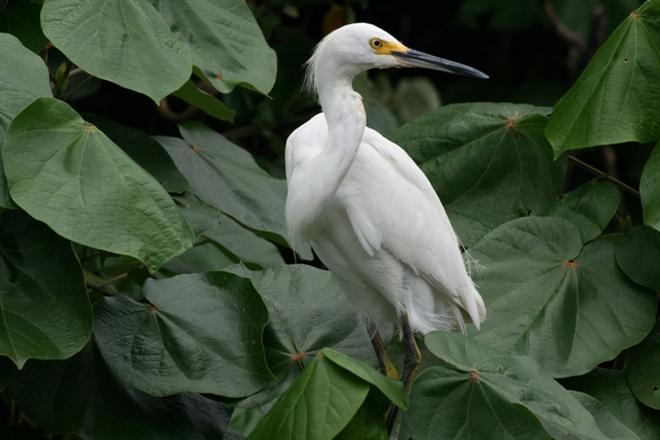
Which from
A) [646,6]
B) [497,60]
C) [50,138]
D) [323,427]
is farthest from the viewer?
[497,60]

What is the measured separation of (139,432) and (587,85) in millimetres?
1185

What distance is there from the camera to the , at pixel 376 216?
2.34 meters

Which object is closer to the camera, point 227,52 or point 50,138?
point 50,138

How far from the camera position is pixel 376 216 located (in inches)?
97.7

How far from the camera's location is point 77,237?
1.97 metres

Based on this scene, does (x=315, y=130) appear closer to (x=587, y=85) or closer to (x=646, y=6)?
(x=587, y=85)

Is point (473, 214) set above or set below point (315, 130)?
below

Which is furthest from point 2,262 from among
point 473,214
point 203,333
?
point 473,214

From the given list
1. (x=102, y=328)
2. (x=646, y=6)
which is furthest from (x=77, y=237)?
(x=646, y=6)

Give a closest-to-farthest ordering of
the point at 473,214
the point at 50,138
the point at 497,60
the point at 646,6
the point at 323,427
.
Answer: the point at 323,427
the point at 50,138
the point at 646,6
the point at 473,214
the point at 497,60

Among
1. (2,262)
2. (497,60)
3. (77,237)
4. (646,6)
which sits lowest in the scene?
(497,60)

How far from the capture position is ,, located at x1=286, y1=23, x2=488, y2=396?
7.68ft

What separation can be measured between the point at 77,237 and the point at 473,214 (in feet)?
3.71

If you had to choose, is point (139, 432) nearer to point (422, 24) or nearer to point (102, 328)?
point (102, 328)
